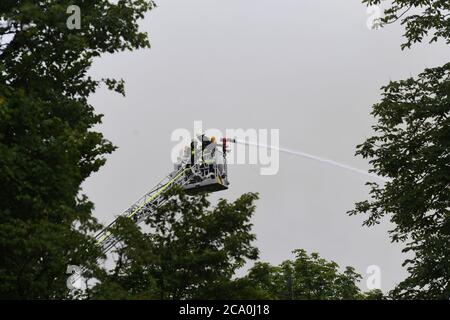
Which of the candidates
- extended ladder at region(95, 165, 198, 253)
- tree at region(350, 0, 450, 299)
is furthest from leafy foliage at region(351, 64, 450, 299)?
extended ladder at region(95, 165, 198, 253)

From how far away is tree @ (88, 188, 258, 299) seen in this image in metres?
14.1

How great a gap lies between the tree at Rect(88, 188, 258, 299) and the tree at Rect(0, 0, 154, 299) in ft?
2.80

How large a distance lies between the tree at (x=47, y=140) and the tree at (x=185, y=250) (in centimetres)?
85

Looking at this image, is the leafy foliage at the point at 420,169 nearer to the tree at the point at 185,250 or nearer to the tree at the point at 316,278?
the tree at the point at 185,250

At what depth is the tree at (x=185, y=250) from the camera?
14133 mm

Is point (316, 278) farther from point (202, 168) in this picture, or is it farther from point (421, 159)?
point (421, 159)

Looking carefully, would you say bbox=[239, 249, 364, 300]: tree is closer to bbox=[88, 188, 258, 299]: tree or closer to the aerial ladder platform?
the aerial ladder platform

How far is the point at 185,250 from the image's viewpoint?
15.5m

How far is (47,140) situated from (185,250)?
3874 millimetres

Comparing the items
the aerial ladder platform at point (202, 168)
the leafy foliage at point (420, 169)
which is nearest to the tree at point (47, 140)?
the leafy foliage at point (420, 169)
